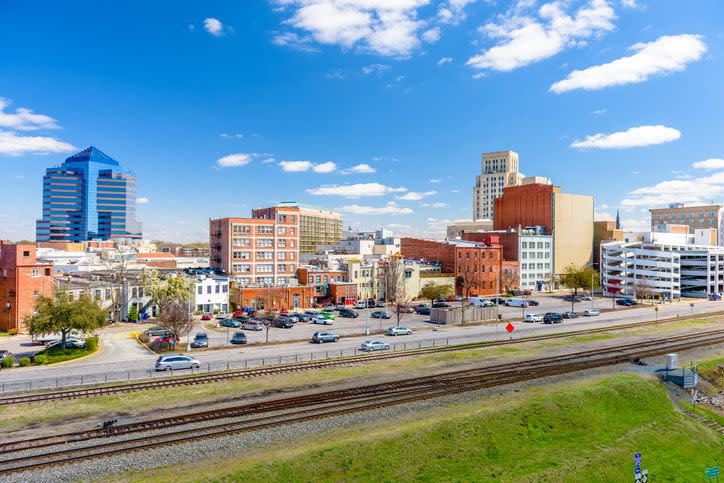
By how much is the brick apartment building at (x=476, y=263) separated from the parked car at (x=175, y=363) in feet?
230

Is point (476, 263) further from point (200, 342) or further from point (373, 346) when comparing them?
point (200, 342)

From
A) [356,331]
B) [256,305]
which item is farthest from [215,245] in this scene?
[356,331]

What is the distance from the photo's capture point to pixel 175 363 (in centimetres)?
4297

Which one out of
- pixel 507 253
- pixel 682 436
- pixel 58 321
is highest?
pixel 507 253

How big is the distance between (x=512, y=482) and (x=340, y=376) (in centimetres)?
1901

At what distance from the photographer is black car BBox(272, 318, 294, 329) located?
6675 cm

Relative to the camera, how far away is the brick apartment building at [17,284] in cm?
5950

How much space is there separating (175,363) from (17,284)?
3190 centimetres

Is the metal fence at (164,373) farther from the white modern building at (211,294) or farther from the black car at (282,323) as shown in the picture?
the white modern building at (211,294)

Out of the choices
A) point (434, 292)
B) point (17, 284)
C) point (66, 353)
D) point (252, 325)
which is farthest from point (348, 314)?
point (17, 284)

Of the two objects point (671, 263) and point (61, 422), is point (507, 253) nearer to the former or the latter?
point (671, 263)

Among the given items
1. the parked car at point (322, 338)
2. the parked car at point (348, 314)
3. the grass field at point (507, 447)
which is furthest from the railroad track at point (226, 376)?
the parked car at point (348, 314)

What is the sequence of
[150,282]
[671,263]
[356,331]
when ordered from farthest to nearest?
1. [671,263]
2. [150,282]
3. [356,331]

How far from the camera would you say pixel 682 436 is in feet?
106
